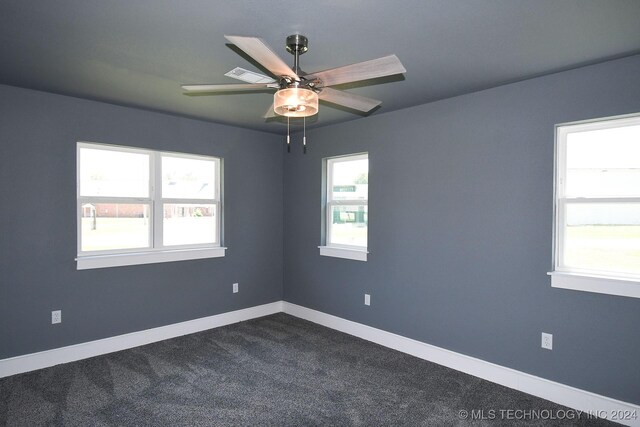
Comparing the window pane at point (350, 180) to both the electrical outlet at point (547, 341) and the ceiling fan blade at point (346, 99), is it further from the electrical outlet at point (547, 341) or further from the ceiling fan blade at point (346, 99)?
the electrical outlet at point (547, 341)

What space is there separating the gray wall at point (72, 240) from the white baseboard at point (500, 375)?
1.67 metres

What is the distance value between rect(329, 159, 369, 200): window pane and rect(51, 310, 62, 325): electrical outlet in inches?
122

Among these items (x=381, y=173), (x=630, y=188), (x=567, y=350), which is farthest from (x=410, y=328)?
(x=630, y=188)

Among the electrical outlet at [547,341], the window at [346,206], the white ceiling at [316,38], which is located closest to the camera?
the white ceiling at [316,38]

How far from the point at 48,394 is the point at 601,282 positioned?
4197 millimetres

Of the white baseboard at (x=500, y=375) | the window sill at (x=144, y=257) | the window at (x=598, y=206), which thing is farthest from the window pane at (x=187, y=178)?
the window at (x=598, y=206)

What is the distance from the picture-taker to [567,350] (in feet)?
8.90

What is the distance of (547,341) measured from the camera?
280 cm

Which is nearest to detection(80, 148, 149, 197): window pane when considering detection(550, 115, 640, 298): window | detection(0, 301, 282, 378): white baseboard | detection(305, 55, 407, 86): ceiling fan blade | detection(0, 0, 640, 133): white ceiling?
detection(0, 0, 640, 133): white ceiling

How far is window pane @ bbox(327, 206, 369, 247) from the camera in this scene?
4.26 meters

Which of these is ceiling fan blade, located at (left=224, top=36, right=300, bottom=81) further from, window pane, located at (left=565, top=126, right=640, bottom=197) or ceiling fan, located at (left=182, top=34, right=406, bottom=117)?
window pane, located at (left=565, top=126, right=640, bottom=197)

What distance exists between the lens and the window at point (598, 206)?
254 cm

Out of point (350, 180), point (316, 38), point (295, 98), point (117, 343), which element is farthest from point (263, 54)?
point (117, 343)

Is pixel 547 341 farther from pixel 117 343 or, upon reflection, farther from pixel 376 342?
pixel 117 343
